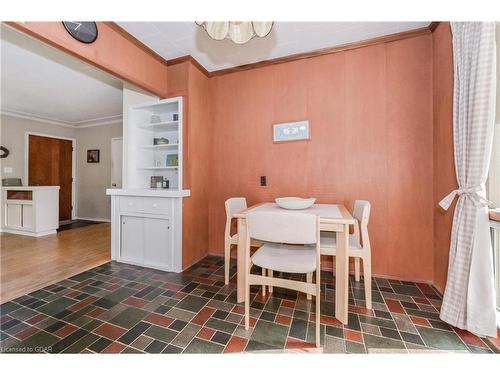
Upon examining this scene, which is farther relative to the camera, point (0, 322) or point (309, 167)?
point (309, 167)

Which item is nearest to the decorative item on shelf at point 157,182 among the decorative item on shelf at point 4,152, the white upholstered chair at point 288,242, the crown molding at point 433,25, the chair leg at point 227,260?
the chair leg at point 227,260

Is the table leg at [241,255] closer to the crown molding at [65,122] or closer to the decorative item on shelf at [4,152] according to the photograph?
the crown molding at [65,122]

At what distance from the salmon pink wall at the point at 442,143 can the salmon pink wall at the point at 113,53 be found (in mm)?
2951

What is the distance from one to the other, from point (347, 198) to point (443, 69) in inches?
57.2

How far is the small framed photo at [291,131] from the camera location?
2.59 meters

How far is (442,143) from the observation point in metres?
1.97

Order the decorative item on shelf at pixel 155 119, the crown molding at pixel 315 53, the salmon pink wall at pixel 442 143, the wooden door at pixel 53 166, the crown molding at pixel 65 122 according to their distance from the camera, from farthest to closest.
→ the wooden door at pixel 53 166 < the crown molding at pixel 65 122 < the decorative item on shelf at pixel 155 119 < the crown molding at pixel 315 53 < the salmon pink wall at pixel 442 143

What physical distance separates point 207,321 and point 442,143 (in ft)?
8.43

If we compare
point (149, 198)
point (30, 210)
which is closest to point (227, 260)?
point (149, 198)

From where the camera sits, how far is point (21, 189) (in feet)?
13.5
